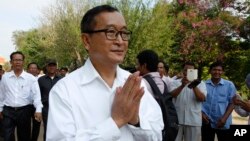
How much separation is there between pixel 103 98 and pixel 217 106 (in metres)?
4.96

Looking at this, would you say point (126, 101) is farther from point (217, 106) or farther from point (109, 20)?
point (217, 106)

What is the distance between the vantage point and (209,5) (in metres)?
23.0

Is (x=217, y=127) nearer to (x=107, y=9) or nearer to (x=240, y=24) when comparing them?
(x=107, y=9)

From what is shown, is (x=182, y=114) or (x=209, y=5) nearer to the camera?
(x=182, y=114)

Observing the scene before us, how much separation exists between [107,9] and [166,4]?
26240 millimetres

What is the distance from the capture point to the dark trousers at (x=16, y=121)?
7.35 m

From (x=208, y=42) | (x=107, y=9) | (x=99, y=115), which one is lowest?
(x=208, y=42)

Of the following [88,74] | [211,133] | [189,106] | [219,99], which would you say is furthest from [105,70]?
[211,133]

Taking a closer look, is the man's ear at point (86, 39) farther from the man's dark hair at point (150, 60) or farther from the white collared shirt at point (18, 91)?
the white collared shirt at point (18, 91)

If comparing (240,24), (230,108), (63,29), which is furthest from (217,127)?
(63,29)

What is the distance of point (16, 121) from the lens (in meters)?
7.46

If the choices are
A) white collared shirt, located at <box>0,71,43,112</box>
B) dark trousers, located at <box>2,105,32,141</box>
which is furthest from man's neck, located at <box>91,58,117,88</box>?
dark trousers, located at <box>2,105,32,141</box>

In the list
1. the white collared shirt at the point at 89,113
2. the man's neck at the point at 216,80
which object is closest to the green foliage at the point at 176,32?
the man's neck at the point at 216,80

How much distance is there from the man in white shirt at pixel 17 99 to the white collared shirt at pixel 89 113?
5310 millimetres
